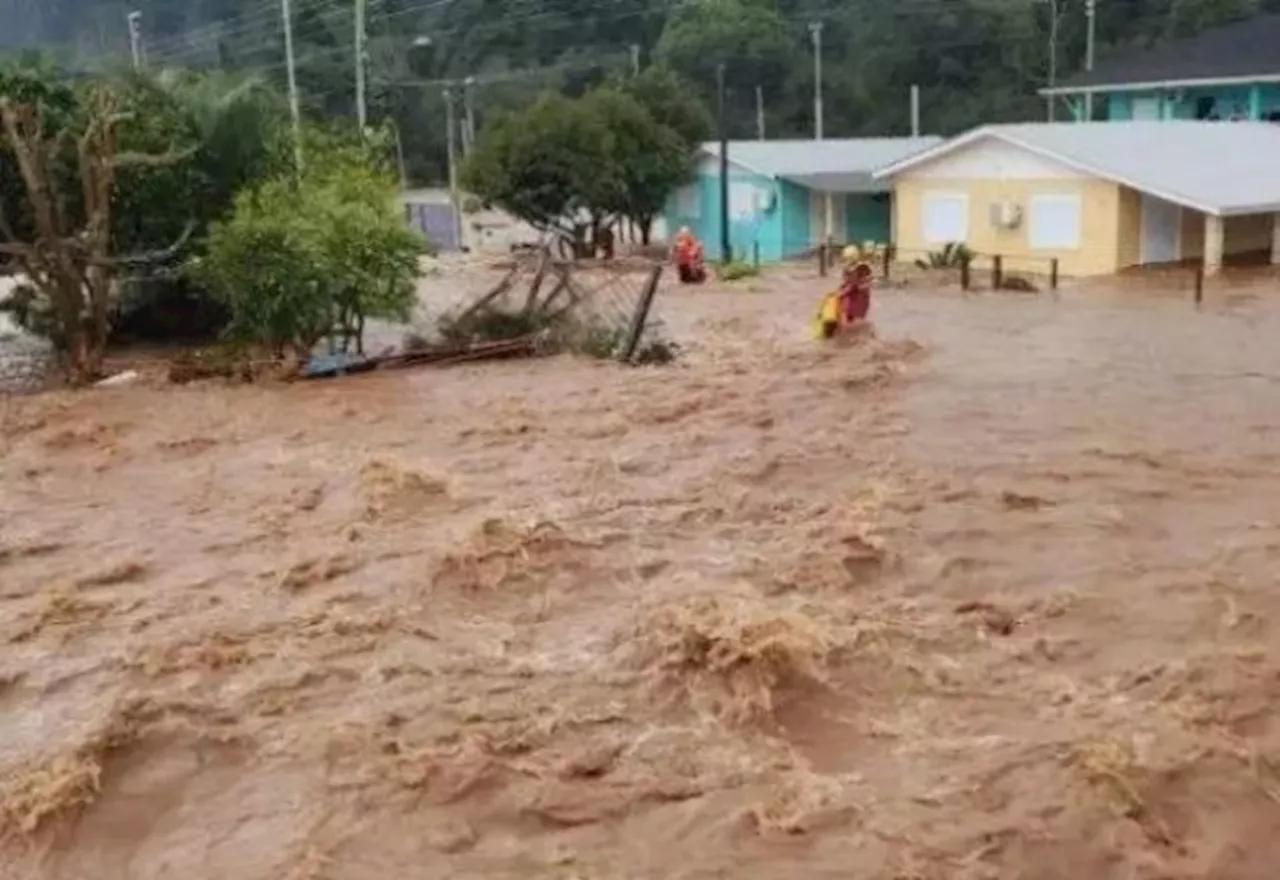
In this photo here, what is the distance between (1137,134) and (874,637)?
27.4 metres

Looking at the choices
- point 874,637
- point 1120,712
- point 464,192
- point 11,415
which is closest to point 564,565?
point 874,637

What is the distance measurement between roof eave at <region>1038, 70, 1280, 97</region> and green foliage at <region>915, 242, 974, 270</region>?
1058cm

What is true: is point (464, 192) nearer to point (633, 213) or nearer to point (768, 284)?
point (633, 213)

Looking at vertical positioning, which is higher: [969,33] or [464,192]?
[969,33]

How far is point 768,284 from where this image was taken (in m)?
29.7

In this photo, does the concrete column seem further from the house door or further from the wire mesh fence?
the wire mesh fence

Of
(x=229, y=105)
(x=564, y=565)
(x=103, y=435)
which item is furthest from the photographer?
(x=229, y=105)

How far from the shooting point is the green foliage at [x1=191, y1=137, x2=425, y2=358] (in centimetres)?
1953

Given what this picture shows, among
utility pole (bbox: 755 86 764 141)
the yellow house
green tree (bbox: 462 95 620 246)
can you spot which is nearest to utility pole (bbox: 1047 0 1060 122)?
utility pole (bbox: 755 86 764 141)

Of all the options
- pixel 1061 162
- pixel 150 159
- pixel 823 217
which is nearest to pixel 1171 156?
pixel 1061 162

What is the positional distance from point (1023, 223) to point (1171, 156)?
329cm

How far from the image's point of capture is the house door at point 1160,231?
102 feet

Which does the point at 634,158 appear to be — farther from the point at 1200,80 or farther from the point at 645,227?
the point at 1200,80

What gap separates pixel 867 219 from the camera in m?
39.4
